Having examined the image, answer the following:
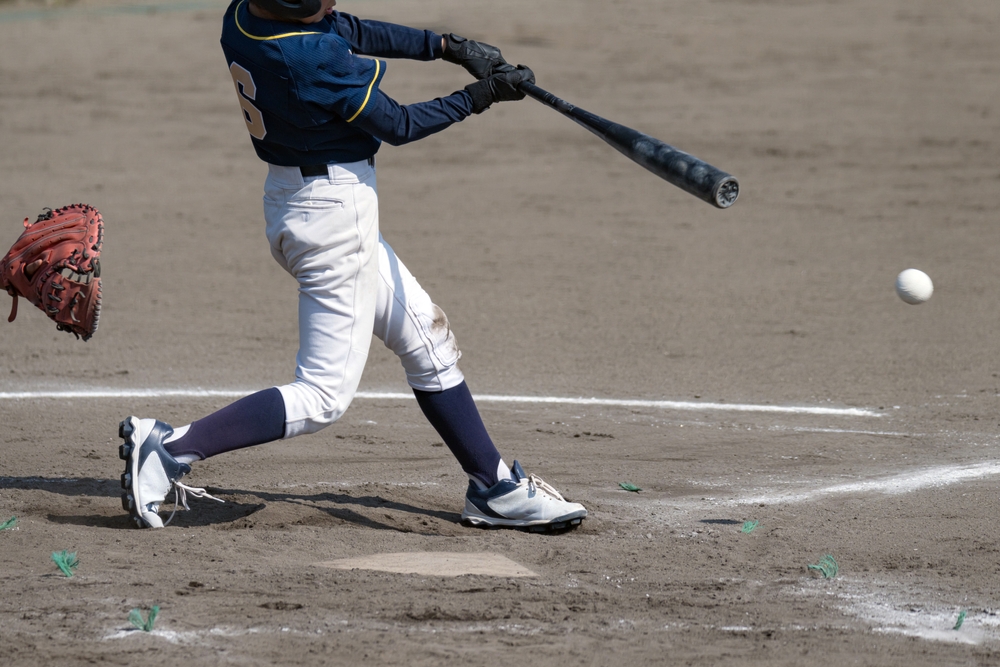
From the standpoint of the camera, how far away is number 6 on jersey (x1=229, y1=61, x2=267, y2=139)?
3.17 metres

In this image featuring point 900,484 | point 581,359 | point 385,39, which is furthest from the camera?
point 581,359

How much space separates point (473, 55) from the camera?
3.61m

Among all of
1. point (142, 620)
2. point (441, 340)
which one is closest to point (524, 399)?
point (441, 340)

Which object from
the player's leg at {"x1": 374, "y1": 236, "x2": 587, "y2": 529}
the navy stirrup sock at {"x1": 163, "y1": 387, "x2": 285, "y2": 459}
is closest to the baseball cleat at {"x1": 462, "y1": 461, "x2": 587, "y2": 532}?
the player's leg at {"x1": 374, "y1": 236, "x2": 587, "y2": 529}

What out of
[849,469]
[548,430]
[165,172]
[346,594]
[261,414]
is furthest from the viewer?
[165,172]

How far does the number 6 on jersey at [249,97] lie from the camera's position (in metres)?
3.17

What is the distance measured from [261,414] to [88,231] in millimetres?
832

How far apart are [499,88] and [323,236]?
0.68 meters

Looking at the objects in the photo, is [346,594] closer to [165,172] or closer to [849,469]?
[849,469]

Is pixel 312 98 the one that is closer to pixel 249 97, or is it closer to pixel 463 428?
pixel 249 97

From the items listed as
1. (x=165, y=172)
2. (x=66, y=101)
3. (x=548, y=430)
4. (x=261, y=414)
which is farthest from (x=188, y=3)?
(x=261, y=414)

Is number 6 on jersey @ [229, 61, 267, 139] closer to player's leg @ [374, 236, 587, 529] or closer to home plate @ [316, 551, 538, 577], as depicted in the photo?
player's leg @ [374, 236, 587, 529]

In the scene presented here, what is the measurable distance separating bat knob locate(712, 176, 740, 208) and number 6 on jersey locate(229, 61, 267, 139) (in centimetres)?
126

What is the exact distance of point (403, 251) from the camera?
27.0 feet
